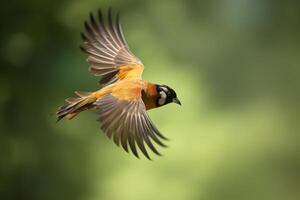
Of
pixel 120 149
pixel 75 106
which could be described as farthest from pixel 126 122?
pixel 120 149

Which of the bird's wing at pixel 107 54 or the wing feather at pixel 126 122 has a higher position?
the bird's wing at pixel 107 54

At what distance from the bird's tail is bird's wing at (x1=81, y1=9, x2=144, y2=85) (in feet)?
0.79

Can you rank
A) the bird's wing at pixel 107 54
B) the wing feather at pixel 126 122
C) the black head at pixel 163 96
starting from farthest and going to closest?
the bird's wing at pixel 107 54 → the black head at pixel 163 96 → the wing feather at pixel 126 122

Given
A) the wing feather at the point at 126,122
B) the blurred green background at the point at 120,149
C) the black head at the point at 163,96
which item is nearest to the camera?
the wing feather at the point at 126,122

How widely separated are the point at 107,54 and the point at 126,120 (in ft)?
1.58

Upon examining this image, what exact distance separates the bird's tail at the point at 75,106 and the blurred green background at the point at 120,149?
277cm

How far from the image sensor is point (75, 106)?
1.54 metres

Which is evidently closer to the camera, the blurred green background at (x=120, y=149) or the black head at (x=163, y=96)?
the black head at (x=163, y=96)

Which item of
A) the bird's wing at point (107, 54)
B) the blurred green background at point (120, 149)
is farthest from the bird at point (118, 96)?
the blurred green background at point (120, 149)

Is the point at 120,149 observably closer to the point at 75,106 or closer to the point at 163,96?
the point at 163,96

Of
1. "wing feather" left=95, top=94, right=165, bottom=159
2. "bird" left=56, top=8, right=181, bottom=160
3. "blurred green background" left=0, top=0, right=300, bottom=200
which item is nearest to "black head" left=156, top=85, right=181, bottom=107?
"bird" left=56, top=8, right=181, bottom=160

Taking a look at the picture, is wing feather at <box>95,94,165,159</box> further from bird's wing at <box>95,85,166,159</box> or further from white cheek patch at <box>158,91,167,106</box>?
white cheek patch at <box>158,91,167,106</box>

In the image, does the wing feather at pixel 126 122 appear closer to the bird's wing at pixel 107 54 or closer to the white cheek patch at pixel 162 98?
the white cheek patch at pixel 162 98

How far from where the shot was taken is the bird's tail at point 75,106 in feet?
4.93
